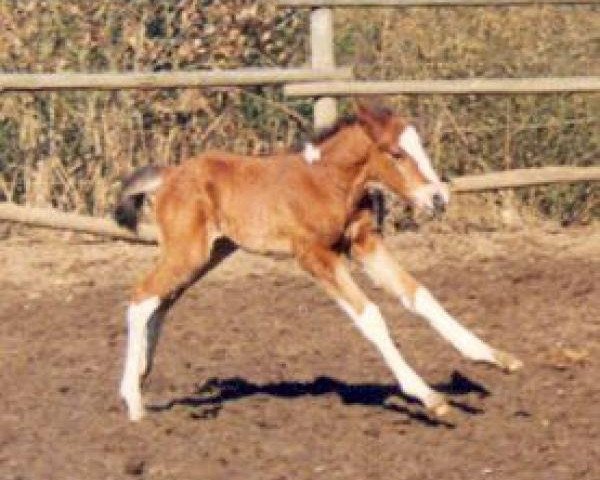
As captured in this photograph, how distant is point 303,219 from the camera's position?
713 cm

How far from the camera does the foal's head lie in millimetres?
6750

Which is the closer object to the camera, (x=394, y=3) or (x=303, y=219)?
(x=303, y=219)

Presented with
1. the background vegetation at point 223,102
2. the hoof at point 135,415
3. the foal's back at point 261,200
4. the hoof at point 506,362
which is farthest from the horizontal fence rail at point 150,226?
the hoof at point 506,362

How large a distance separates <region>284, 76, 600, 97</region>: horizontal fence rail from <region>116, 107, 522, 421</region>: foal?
2979mm

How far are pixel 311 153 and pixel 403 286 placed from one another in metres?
0.67

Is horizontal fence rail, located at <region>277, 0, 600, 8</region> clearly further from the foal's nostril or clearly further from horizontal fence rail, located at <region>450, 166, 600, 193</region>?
the foal's nostril

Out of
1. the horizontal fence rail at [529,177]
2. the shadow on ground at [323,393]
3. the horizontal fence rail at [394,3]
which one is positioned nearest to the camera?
the shadow on ground at [323,393]

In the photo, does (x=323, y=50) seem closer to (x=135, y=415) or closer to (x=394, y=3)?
(x=394, y=3)

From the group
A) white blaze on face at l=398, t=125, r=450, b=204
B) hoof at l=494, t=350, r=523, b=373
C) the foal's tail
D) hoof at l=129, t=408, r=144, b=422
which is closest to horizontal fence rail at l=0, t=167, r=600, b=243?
the foal's tail

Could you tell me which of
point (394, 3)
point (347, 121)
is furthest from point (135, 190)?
point (394, 3)

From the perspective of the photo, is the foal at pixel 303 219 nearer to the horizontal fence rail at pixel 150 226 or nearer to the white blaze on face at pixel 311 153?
the white blaze on face at pixel 311 153

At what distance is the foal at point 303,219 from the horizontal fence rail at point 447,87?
2.98 meters

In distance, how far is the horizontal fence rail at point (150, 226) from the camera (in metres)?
10.4

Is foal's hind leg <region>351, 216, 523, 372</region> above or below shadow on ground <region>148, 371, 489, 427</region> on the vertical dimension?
above
